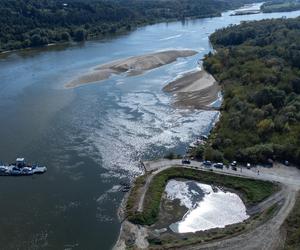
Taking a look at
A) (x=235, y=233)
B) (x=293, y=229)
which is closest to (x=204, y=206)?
(x=235, y=233)

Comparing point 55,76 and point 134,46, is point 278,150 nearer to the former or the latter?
point 55,76

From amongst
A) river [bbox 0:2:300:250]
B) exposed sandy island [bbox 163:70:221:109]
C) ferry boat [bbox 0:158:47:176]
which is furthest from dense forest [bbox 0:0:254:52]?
ferry boat [bbox 0:158:47:176]

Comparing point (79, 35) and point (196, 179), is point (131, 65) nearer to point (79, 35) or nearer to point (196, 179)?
point (79, 35)

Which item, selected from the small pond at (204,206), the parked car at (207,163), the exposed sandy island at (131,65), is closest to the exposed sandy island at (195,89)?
the exposed sandy island at (131,65)

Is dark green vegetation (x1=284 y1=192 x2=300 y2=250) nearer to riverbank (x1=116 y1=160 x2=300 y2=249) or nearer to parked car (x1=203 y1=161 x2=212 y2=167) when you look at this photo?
riverbank (x1=116 y1=160 x2=300 y2=249)

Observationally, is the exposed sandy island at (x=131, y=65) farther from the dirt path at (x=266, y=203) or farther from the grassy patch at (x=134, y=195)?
the dirt path at (x=266, y=203)
